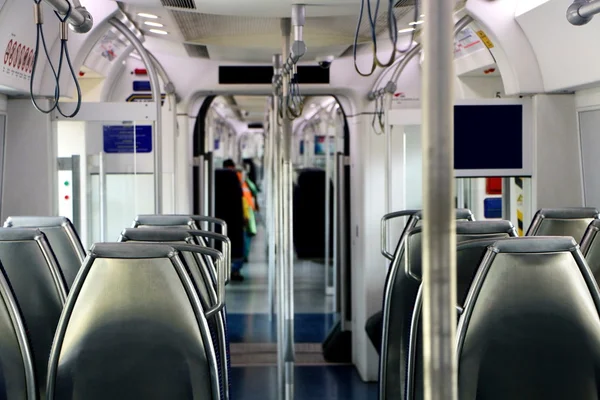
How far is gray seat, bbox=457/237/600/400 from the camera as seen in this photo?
246 cm

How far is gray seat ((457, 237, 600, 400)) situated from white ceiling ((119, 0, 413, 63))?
7.23 ft

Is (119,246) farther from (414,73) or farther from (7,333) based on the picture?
(414,73)

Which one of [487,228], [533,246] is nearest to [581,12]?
[487,228]

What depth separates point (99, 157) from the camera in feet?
18.4

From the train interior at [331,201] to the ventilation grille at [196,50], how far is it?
0.04 meters

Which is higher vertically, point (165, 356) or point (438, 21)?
point (438, 21)

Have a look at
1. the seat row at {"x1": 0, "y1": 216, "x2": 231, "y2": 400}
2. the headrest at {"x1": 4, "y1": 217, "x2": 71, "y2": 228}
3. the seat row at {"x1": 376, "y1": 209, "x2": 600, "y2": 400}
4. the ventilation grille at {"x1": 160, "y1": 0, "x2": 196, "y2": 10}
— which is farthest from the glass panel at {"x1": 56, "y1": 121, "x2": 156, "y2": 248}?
the seat row at {"x1": 376, "y1": 209, "x2": 600, "y2": 400}

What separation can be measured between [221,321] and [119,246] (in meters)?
0.78

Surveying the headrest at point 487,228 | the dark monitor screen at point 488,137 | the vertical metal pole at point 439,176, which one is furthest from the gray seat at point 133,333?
the dark monitor screen at point 488,137

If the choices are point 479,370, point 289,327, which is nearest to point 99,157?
point 289,327

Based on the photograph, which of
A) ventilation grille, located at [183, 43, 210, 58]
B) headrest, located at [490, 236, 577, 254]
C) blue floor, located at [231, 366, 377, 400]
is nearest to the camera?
headrest, located at [490, 236, 577, 254]

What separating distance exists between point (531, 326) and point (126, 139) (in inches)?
142

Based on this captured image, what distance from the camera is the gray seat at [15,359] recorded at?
107 inches

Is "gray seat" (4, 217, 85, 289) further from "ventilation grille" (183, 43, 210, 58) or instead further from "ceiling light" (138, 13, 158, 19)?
"ventilation grille" (183, 43, 210, 58)
